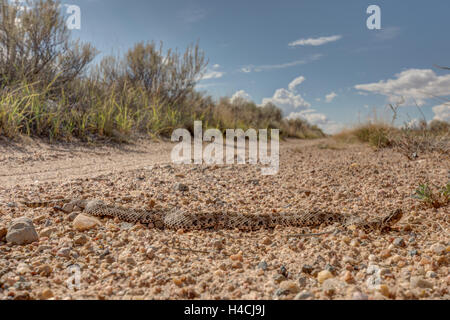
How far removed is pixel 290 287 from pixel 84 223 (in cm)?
155

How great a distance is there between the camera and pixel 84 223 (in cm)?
242

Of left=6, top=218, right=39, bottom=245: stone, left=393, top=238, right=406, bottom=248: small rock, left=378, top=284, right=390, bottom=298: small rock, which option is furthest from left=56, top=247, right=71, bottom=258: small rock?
left=393, top=238, right=406, bottom=248: small rock

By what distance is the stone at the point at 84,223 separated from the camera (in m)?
2.39

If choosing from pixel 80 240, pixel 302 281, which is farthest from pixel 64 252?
pixel 302 281

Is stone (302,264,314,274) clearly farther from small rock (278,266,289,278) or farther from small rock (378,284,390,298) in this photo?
small rock (378,284,390,298)

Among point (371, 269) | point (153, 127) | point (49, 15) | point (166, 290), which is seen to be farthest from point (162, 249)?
point (49, 15)

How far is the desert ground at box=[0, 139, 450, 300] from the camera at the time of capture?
5.37ft

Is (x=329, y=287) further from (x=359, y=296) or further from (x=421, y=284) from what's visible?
(x=421, y=284)

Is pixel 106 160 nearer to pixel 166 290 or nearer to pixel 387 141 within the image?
pixel 166 290

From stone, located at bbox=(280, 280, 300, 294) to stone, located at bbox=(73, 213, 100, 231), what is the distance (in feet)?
4.77

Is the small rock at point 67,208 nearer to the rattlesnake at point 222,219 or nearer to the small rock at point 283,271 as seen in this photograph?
the rattlesnake at point 222,219

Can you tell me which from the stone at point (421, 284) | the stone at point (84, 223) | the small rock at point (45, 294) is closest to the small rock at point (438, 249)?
the stone at point (421, 284)

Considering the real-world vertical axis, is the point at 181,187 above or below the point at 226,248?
above

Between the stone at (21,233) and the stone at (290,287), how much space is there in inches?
63.1
